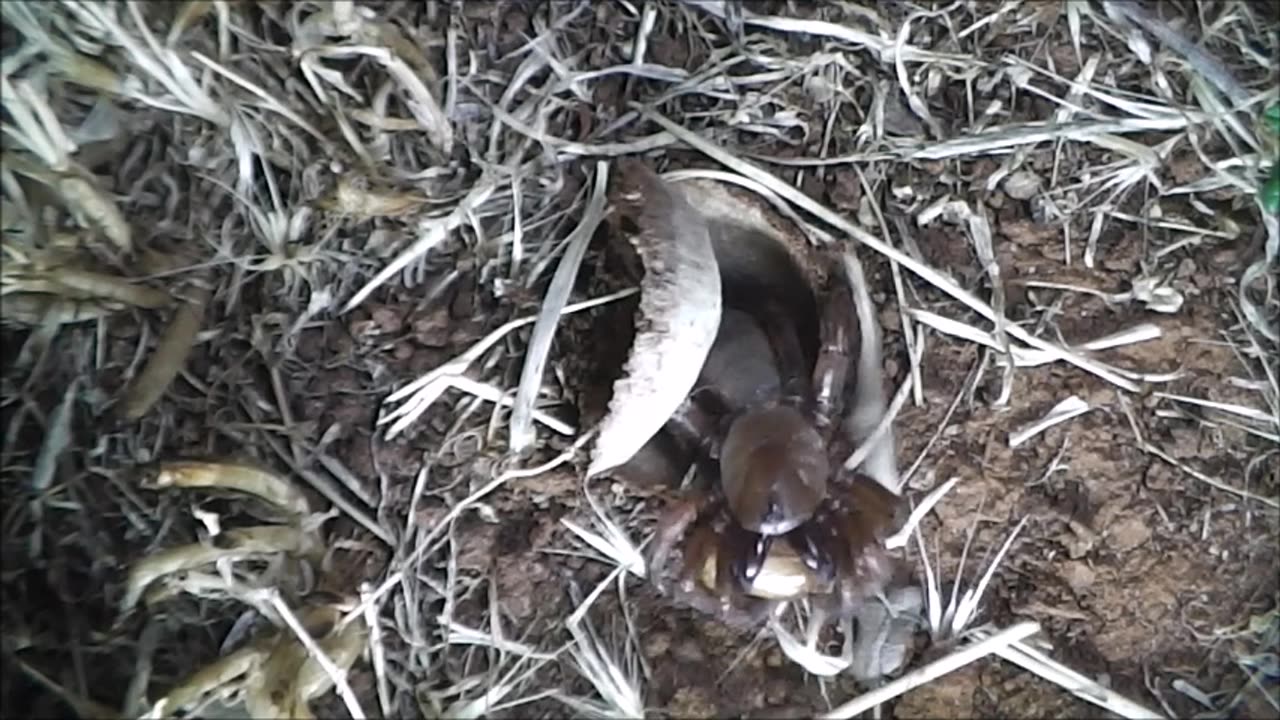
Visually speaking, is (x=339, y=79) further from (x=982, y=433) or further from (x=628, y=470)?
(x=982, y=433)

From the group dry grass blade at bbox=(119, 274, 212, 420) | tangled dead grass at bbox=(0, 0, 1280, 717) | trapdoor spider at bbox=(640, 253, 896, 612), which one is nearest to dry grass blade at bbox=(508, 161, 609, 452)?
tangled dead grass at bbox=(0, 0, 1280, 717)

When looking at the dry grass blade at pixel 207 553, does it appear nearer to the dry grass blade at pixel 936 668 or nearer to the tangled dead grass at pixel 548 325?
the tangled dead grass at pixel 548 325

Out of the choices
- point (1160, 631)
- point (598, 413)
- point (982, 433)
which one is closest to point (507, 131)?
point (598, 413)

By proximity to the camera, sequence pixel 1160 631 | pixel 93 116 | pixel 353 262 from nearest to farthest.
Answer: pixel 93 116, pixel 353 262, pixel 1160 631

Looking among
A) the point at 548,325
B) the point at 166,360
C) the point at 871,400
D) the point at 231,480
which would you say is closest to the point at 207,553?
the point at 231,480

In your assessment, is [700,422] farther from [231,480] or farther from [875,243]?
[231,480]
